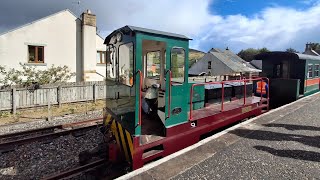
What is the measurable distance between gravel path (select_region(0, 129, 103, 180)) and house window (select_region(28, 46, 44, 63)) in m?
9.98

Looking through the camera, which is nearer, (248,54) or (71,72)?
(71,72)

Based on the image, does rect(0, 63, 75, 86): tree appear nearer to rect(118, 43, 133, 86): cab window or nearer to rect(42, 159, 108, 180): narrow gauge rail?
rect(42, 159, 108, 180): narrow gauge rail

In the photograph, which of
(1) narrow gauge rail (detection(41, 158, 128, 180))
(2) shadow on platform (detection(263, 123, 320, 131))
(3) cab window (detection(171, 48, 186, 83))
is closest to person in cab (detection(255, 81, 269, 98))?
(2) shadow on platform (detection(263, 123, 320, 131))

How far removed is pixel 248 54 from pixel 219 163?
78.7 m

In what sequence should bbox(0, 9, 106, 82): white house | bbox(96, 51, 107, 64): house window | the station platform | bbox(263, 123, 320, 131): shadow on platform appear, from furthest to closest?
bbox(96, 51, 107, 64): house window < bbox(0, 9, 106, 82): white house < bbox(263, 123, 320, 131): shadow on platform < the station platform

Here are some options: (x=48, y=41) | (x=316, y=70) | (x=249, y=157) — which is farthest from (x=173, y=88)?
(x=48, y=41)

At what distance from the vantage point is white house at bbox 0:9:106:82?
14922 millimetres

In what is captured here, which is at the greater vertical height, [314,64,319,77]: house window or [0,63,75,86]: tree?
[314,64,319,77]: house window

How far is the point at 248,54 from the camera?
77.2 meters

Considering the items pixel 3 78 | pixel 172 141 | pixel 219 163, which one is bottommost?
pixel 219 163

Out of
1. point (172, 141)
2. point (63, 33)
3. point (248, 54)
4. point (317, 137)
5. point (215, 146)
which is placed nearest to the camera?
point (172, 141)

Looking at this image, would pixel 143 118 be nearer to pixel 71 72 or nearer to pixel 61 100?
pixel 61 100

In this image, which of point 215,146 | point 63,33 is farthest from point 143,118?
point 63,33

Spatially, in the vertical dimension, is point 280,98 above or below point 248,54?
below
